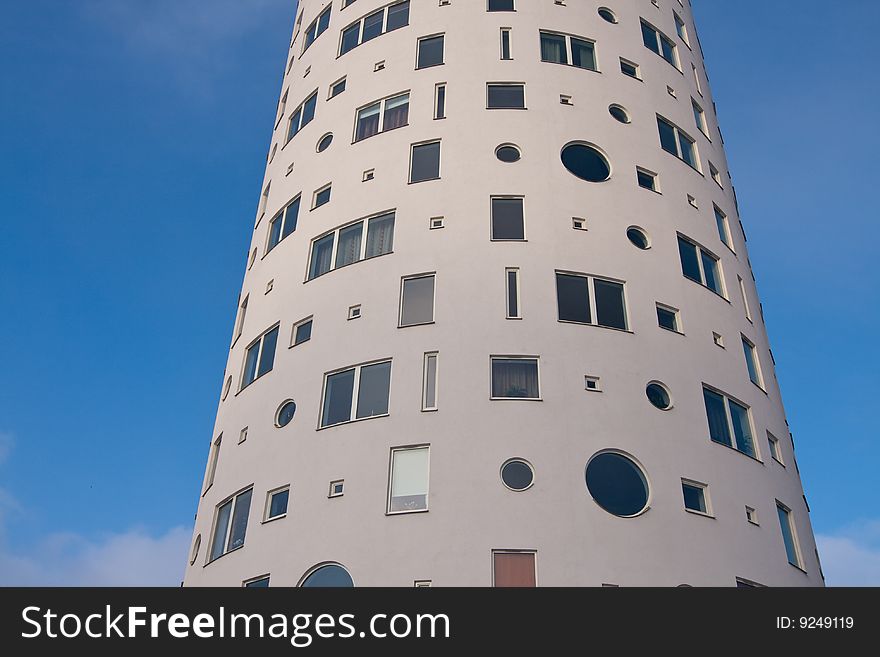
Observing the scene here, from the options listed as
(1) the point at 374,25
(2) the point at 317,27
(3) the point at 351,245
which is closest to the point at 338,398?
Result: (3) the point at 351,245

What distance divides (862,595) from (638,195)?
49.8 feet

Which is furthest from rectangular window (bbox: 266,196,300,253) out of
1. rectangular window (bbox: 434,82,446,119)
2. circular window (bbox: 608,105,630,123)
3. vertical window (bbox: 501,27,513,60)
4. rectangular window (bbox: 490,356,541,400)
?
circular window (bbox: 608,105,630,123)

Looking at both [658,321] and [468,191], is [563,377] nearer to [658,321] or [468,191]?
[658,321]

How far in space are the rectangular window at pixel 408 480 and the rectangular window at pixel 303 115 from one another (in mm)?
15104

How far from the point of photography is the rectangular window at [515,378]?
24.5m

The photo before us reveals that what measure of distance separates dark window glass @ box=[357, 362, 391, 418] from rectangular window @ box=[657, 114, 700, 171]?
41.4 feet

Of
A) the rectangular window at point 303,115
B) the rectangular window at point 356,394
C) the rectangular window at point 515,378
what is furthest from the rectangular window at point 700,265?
the rectangular window at point 303,115

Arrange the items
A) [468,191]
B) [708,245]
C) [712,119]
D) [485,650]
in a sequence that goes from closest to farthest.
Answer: [485,650] → [468,191] → [708,245] → [712,119]

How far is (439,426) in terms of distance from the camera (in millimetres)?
24047

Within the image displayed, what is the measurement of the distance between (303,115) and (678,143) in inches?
520

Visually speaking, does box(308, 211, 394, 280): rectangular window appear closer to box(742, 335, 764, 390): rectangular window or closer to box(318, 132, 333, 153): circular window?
box(318, 132, 333, 153): circular window

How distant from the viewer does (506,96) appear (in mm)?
30750

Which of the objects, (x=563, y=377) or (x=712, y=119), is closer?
(x=563, y=377)

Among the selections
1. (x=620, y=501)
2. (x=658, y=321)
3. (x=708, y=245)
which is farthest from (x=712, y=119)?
(x=620, y=501)
